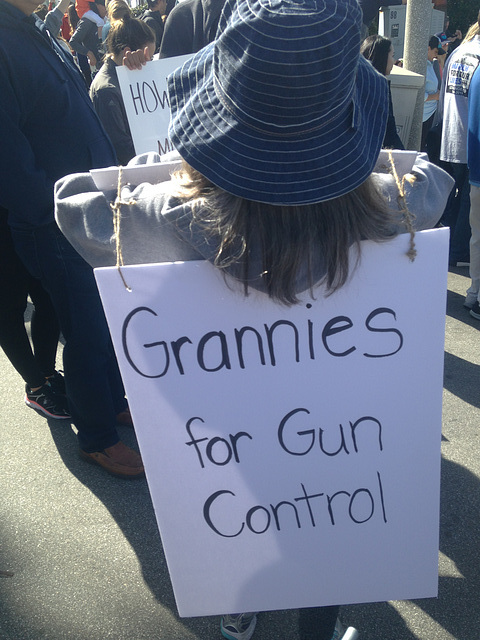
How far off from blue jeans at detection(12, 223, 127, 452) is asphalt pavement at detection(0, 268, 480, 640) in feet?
1.11

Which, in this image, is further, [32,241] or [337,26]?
[32,241]

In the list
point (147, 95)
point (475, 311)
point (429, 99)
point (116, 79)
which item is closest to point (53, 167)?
point (147, 95)

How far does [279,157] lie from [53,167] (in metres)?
1.32

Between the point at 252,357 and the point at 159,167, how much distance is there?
430 mm

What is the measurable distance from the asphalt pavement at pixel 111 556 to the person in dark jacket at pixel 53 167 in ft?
0.77

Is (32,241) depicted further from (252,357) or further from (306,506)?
(306,506)

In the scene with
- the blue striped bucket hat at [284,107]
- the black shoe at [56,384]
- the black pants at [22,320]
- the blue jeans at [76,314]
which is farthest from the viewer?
the black shoe at [56,384]

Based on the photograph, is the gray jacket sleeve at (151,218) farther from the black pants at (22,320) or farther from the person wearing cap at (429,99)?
the person wearing cap at (429,99)

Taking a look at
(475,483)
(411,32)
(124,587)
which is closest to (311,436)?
(124,587)

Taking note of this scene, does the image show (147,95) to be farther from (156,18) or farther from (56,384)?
(156,18)

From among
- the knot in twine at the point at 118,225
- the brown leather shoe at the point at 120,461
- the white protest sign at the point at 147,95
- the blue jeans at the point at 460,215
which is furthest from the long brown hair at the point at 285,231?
the blue jeans at the point at 460,215

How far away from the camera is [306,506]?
1255 mm

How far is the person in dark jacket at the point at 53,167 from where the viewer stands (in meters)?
1.82

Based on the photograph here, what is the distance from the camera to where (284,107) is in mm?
873
